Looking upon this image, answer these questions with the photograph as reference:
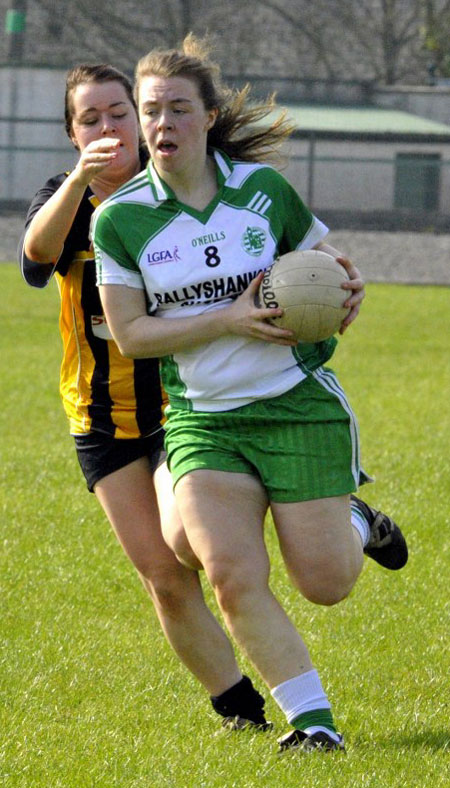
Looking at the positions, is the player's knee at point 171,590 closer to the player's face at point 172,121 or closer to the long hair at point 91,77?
the player's face at point 172,121

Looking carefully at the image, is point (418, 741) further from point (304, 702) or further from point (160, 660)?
point (160, 660)

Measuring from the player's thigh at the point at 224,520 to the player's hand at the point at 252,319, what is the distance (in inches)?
16.8

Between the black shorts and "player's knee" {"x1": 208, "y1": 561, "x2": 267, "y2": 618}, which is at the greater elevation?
the black shorts

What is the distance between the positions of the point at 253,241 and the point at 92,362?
2.71 ft

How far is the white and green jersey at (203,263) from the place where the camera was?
4.02m

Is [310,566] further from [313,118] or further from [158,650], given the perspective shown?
[313,118]

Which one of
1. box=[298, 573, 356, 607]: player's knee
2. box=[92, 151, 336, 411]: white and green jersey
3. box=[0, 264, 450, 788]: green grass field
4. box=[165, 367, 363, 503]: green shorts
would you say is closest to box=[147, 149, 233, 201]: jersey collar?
box=[92, 151, 336, 411]: white and green jersey

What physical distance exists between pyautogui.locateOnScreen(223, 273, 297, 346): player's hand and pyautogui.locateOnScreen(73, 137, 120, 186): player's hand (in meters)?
0.57

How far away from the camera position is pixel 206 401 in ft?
13.3

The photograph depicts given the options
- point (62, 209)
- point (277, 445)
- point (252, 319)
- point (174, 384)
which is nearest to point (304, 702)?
point (277, 445)

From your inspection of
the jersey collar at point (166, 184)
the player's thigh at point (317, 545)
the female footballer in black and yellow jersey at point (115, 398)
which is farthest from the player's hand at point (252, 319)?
the female footballer in black and yellow jersey at point (115, 398)

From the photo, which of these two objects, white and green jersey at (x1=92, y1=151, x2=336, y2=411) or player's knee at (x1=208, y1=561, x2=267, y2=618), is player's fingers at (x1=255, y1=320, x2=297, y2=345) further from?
player's knee at (x1=208, y1=561, x2=267, y2=618)

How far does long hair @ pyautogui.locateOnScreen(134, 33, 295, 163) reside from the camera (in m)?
4.10

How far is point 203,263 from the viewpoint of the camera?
13.2ft
